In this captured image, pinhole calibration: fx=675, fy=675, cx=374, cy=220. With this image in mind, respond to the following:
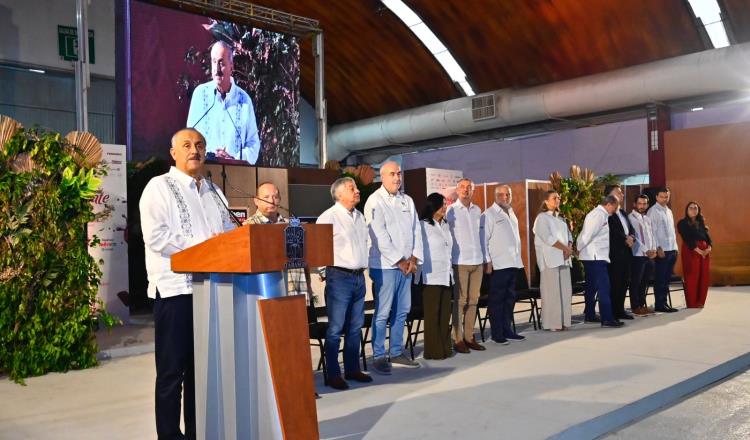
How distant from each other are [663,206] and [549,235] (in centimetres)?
232

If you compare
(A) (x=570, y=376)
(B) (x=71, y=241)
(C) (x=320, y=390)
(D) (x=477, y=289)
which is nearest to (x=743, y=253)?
(D) (x=477, y=289)

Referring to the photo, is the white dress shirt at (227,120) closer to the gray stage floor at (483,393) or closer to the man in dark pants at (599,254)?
the gray stage floor at (483,393)

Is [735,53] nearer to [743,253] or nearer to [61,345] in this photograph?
[743,253]

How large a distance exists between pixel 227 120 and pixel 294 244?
8730mm

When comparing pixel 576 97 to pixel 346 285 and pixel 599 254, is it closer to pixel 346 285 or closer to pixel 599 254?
pixel 599 254

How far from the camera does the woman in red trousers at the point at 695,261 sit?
780 centimetres

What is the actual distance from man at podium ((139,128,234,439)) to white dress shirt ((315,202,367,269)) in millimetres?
1608

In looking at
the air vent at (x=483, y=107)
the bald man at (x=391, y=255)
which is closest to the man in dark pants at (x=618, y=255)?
the bald man at (x=391, y=255)

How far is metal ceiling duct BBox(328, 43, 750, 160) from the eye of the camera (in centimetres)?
1081

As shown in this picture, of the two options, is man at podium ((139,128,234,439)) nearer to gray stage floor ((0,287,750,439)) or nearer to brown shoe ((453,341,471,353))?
gray stage floor ((0,287,750,439))

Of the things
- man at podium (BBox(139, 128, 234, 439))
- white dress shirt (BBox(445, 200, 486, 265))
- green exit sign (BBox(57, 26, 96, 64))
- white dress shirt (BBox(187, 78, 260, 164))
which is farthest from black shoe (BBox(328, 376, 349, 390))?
green exit sign (BBox(57, 26, 96, 64))

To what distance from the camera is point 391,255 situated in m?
4.58

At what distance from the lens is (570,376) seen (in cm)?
432

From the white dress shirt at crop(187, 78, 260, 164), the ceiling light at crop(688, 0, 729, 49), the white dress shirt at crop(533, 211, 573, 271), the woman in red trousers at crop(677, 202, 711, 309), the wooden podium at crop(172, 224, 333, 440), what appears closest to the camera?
the wooden podium at crop(172, 224, 333, 440)
